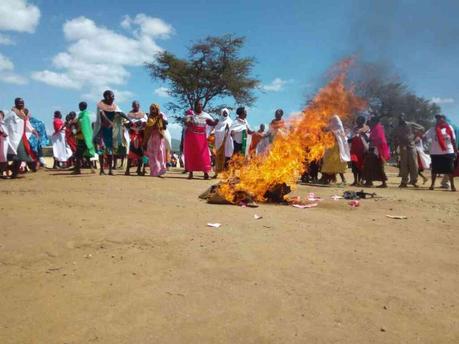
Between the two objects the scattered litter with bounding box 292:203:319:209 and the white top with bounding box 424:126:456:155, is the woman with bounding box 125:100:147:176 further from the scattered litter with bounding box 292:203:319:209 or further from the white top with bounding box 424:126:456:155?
the white top with bounding box 424:126:456:155

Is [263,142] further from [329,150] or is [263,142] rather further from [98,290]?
[98,290]

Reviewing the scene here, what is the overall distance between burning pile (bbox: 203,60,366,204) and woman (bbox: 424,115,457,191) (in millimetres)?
2680

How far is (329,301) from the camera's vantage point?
150 inches

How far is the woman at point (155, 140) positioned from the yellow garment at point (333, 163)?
4544mm

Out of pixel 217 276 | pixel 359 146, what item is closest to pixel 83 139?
pixel 359 146

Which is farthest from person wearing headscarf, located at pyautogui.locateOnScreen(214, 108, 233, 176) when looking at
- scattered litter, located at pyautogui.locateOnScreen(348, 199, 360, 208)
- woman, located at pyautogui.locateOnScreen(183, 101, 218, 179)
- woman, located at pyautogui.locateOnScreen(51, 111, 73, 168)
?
woman, located at pyautogui.locateOnScreen(51, 111, 73, 168)

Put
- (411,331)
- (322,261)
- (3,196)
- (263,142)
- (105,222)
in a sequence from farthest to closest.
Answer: (263,142) → (3,196) → (105,222) → (322,261) → (411,331)

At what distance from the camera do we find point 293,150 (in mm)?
9109

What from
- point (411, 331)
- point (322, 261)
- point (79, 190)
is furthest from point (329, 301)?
point (79, 190)

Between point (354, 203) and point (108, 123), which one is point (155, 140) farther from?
point (354, 203)

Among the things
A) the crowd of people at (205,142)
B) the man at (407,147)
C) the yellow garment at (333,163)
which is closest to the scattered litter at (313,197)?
the crowd of people at (205,142)

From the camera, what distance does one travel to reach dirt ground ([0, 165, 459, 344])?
3322 mm

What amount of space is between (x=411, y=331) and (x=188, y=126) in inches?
381

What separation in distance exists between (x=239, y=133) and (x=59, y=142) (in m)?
7.09
